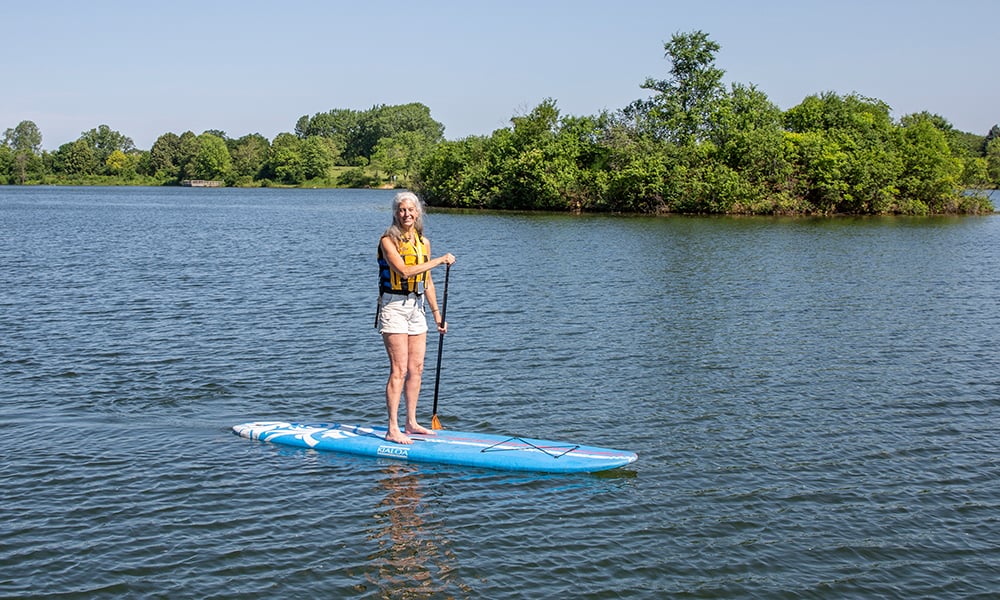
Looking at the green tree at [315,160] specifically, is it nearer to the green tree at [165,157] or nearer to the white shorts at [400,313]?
the green tree at [165,157]

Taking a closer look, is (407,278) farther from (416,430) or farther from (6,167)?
(6,167)

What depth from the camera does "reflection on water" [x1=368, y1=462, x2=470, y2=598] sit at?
24.4ft

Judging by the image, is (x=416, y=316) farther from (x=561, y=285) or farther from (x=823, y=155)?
(x=823, y=155)

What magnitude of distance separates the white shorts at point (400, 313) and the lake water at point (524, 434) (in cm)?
170

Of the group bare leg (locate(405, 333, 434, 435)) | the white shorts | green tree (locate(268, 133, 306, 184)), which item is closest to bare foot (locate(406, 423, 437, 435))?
bare leg (locate(405, 333, 434, 435))

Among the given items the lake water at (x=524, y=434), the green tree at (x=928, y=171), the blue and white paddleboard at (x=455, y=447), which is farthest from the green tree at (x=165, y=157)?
the blue and white paddleboard at (x=455, y=447)

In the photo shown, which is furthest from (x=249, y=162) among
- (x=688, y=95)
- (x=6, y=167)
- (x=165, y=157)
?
(x=688, y=95)

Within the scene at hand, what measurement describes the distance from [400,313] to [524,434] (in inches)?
109

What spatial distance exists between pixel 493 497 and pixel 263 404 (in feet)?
16.0

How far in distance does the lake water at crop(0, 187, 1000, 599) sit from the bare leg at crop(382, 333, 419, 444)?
45 centimetres

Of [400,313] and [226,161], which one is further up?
[226,161]

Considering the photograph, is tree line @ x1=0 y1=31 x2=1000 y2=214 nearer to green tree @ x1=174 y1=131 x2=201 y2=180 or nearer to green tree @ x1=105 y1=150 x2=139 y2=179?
green tree @ x1=174 y1=131 x2=201 y2=180

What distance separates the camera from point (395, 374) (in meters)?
10.2

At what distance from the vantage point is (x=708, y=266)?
30.3m
